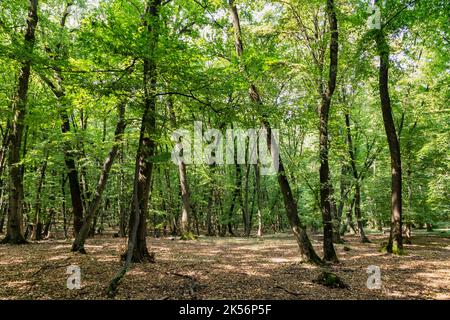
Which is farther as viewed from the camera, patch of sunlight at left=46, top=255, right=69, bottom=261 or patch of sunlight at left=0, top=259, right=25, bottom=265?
patch of sunlight at left=46, top=255, right=69, bottom=261

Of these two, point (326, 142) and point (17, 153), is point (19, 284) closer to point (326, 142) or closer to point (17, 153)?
point (17, 153)

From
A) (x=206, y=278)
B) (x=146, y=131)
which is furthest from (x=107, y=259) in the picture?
(x=146, y=131)

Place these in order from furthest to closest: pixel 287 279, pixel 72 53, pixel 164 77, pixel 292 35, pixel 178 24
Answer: pixel 178 24
pixel 292 35
pixel 72 53
pixel 287 279
pixel 164 77

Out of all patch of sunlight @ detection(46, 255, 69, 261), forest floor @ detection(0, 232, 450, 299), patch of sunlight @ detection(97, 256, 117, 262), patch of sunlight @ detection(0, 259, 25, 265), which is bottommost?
forest floor @ detection(0, 232, 450, 299)

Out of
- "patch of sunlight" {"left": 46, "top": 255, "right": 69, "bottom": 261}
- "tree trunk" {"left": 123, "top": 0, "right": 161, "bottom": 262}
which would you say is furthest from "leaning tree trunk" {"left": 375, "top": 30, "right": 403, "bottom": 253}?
"patch of sunlight" {"left": 46, "top": 255, "right": 69, "bottom": 261}

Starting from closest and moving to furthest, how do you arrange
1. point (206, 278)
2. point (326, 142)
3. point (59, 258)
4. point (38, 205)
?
point (206, 278) < point (59, 258) < point (326, 142) < point (38, 205)

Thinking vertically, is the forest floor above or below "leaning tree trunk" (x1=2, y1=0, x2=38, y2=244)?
below

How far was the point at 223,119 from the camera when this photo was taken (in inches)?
286

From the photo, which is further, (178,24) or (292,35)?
(178,24)

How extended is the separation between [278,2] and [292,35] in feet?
4.96

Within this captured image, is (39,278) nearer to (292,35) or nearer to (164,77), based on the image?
(164,77)

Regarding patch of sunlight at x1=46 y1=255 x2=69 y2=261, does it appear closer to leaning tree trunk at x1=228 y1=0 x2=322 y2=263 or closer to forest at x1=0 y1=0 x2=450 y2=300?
forest at x1=0 y1=0 x2=450 y2=300

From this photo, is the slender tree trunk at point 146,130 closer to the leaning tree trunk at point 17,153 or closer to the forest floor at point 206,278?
the forest floor at point 206,278
